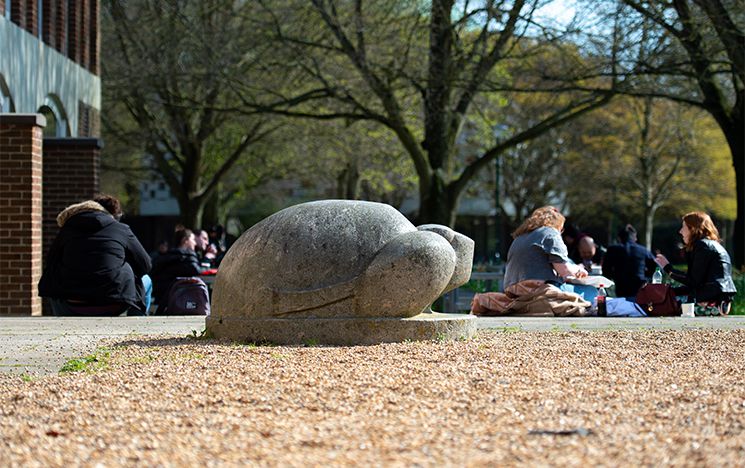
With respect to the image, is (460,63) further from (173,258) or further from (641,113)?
(641,113)

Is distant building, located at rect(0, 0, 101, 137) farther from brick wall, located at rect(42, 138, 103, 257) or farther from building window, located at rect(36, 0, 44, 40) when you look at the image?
brick wall, located at rect(42, 138, 103, 257)

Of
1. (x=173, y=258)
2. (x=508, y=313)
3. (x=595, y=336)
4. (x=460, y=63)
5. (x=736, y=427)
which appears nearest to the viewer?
(x=736, y=427)

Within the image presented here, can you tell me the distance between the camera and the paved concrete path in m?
8.66

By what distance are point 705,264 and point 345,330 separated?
528cm

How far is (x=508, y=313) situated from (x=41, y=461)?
330 inches

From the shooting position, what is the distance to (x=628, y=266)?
15656 mm

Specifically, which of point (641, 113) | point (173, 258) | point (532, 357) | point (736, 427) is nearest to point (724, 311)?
point (532, 357)

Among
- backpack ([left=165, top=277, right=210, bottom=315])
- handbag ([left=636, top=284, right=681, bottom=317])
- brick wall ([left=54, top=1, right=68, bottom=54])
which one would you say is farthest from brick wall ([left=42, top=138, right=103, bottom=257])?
handbag ([left=636, top=284, right=681, bottom=317])

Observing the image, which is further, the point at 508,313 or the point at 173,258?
the point at 173,258

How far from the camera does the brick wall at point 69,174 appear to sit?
18.0 m

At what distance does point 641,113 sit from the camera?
44125 mm

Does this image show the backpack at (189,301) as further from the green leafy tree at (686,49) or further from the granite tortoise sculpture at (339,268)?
the green leafy tree at (686,49)

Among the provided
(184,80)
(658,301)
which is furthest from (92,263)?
(184,80)

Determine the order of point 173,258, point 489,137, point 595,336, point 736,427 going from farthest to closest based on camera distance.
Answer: point 489,137
point 173,258
point 595,336
point 736,427
